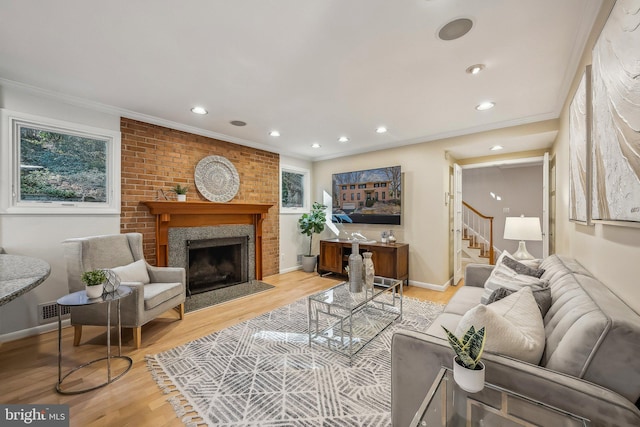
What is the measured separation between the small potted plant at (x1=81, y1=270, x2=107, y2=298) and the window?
1.39 meters

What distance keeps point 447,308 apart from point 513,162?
10.6ft

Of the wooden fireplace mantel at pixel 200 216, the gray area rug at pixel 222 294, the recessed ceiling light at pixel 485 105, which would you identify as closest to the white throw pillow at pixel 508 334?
the recessed ceiling light at pixel 485 105

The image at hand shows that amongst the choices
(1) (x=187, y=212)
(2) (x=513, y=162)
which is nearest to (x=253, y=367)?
(1) (x=187, y=212)

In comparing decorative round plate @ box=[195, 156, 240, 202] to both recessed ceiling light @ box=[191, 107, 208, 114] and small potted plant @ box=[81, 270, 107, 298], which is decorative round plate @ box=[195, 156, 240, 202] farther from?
small potted plant @ box=[81, 270, 107, 298]

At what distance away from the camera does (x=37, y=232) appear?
2596 mm

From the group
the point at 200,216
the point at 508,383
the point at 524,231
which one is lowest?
the point at 508,383

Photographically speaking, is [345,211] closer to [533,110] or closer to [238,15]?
[533,110]

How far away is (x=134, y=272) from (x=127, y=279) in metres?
0.12

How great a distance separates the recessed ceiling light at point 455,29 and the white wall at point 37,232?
352 centimetres

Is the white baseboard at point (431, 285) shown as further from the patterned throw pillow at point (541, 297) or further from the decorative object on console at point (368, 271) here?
the patterned throw pillow at point (541, 297)

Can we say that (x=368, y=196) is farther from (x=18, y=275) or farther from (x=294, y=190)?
(x=18, y=275)

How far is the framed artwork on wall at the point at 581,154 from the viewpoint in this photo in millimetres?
1624

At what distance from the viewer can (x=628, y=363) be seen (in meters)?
0.87

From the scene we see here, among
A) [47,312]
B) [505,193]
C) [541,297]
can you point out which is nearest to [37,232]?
[47,312]
